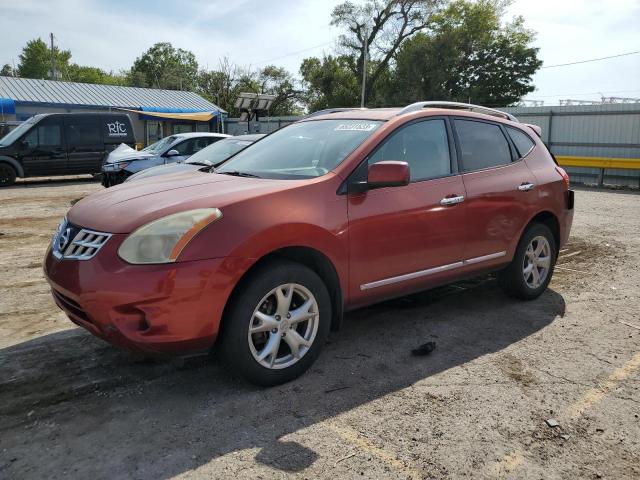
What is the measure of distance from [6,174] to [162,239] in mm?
14834

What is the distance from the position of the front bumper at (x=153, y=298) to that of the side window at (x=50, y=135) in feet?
48.1

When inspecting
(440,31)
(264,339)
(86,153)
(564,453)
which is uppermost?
(440,31)

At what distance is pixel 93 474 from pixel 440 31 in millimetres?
42848

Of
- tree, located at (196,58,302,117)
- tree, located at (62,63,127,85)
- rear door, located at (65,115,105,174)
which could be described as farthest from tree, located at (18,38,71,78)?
rear door, located at (65,115,105,174)

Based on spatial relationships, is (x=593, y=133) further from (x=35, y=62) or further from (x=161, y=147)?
(x=35, y=62)

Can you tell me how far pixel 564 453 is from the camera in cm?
268

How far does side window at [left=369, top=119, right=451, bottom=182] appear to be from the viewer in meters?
3.91

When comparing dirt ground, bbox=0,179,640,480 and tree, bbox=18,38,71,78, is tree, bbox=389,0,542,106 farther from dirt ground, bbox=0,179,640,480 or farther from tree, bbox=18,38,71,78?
tree, bbox=18,38,71,78

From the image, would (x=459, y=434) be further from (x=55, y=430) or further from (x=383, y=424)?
(x=55, y=430)

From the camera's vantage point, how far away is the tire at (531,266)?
4859 millimetres

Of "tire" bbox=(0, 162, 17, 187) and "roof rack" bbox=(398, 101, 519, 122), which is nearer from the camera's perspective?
"roof rack" bbox=(398, 101, 519, 122)

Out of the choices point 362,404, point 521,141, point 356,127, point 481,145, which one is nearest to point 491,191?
point 481,145

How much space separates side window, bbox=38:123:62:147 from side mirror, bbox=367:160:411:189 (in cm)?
1498

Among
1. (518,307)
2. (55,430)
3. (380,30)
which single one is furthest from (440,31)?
(55,430)
